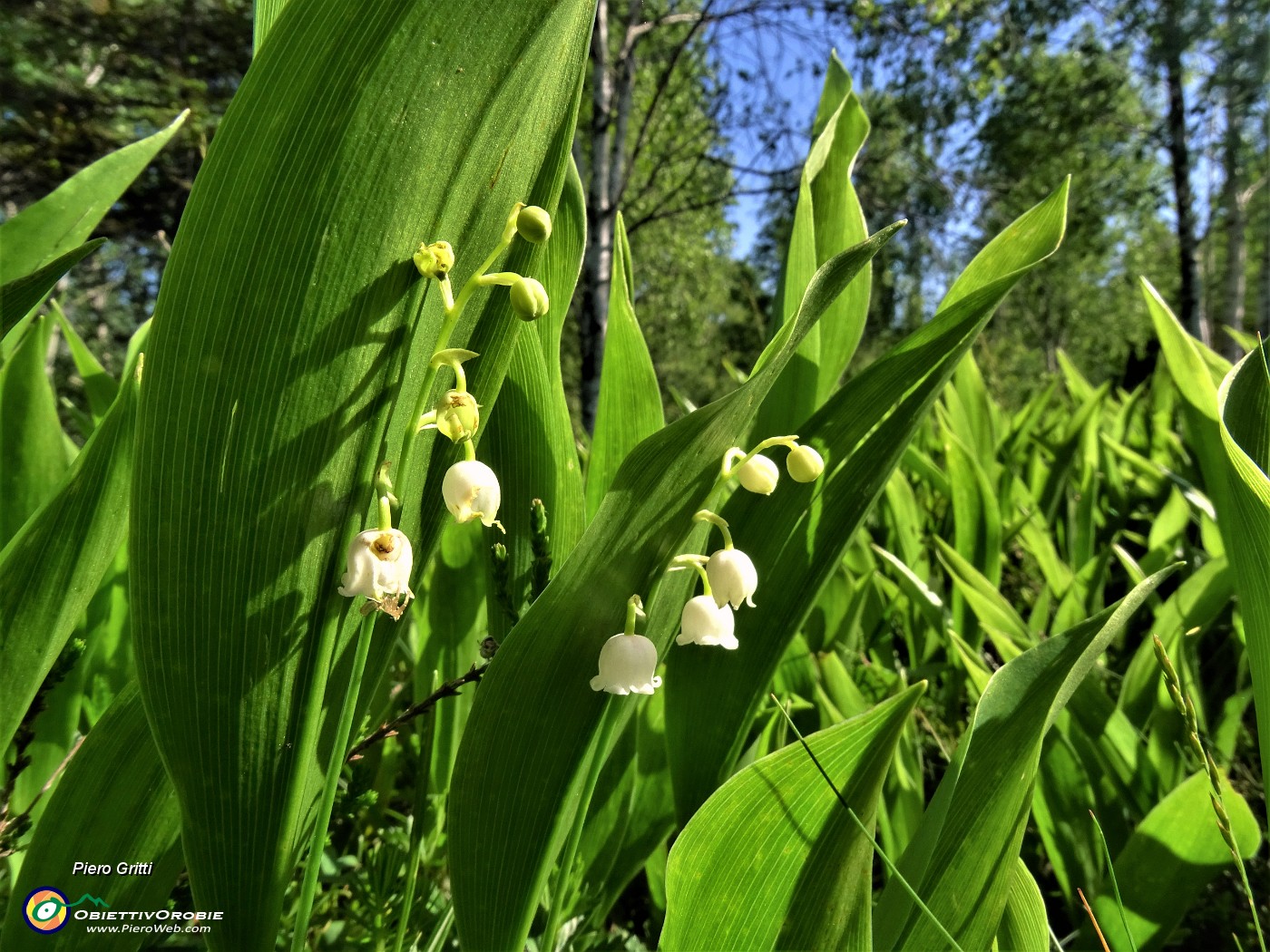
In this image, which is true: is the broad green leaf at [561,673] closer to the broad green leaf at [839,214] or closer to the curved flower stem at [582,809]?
the curved flower stem at [582,809]

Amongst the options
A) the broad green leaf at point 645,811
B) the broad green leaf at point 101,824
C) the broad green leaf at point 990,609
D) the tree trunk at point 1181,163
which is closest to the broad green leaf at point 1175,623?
the broad green leaf at point 990,609

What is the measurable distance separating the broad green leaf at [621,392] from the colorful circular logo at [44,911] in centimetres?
44

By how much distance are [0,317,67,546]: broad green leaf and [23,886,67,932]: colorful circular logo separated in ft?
1.18

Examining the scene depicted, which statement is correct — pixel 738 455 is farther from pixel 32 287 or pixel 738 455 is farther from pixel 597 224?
pixel 597 224

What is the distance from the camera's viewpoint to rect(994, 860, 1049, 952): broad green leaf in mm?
511

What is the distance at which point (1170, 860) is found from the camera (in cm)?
63

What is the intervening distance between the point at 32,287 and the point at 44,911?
397 millimetres

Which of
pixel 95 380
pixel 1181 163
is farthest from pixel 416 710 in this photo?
pixel 1181 163

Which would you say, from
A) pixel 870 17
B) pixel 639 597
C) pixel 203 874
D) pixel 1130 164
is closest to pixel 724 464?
pixel 639 597

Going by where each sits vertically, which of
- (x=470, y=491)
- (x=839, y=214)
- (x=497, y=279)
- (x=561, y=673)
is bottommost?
(x=561, y=673)

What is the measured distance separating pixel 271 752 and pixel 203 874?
0.08 m

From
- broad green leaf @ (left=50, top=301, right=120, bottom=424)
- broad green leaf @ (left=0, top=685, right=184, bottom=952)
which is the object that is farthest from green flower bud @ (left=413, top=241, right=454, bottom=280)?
broad green leaf @ (left=50, top=301, right=120, bottom=424)

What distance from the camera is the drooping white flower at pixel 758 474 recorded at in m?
0.42

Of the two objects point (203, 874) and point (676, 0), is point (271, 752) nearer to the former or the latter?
point (203, 874)
